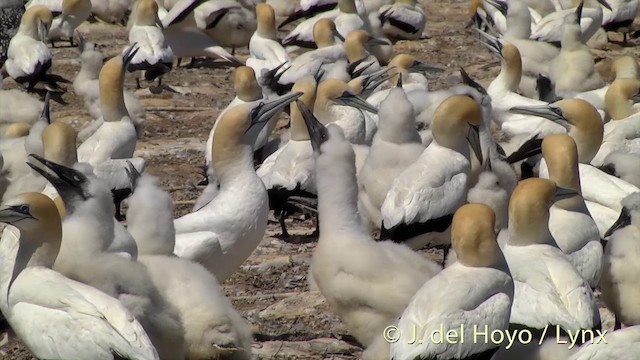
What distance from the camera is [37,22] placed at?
12.9 meters

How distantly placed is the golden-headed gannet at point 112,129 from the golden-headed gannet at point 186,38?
3616mm

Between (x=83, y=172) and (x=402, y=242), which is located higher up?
(x=83, y=172)

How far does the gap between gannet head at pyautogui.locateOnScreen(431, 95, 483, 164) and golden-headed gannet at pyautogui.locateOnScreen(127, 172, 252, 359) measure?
83.6 inches

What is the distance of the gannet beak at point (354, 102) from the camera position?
31.5 ft

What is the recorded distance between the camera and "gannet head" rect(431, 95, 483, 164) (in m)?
8.02

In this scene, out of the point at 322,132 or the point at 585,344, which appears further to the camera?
the point at 322,132

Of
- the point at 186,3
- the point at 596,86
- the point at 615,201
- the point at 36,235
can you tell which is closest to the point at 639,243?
the point at 615,201

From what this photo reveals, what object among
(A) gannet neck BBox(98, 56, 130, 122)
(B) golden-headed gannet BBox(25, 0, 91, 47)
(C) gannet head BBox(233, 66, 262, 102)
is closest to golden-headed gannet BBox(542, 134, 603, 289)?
(C) gannet head BBox(233, 66, 262, 102)

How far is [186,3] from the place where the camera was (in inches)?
536

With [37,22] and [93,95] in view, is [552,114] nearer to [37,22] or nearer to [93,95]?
[93,95]

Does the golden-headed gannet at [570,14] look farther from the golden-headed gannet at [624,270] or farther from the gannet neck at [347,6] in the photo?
the golden-headed gannet at [624,270]

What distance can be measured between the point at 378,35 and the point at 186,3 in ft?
6.30

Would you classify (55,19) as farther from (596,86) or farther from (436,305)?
(436,305)

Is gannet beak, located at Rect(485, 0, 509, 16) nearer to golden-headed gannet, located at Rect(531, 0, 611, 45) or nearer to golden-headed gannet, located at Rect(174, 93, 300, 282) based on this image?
golden-headed gannet, located at Rect(531, 0, 611, 45)
